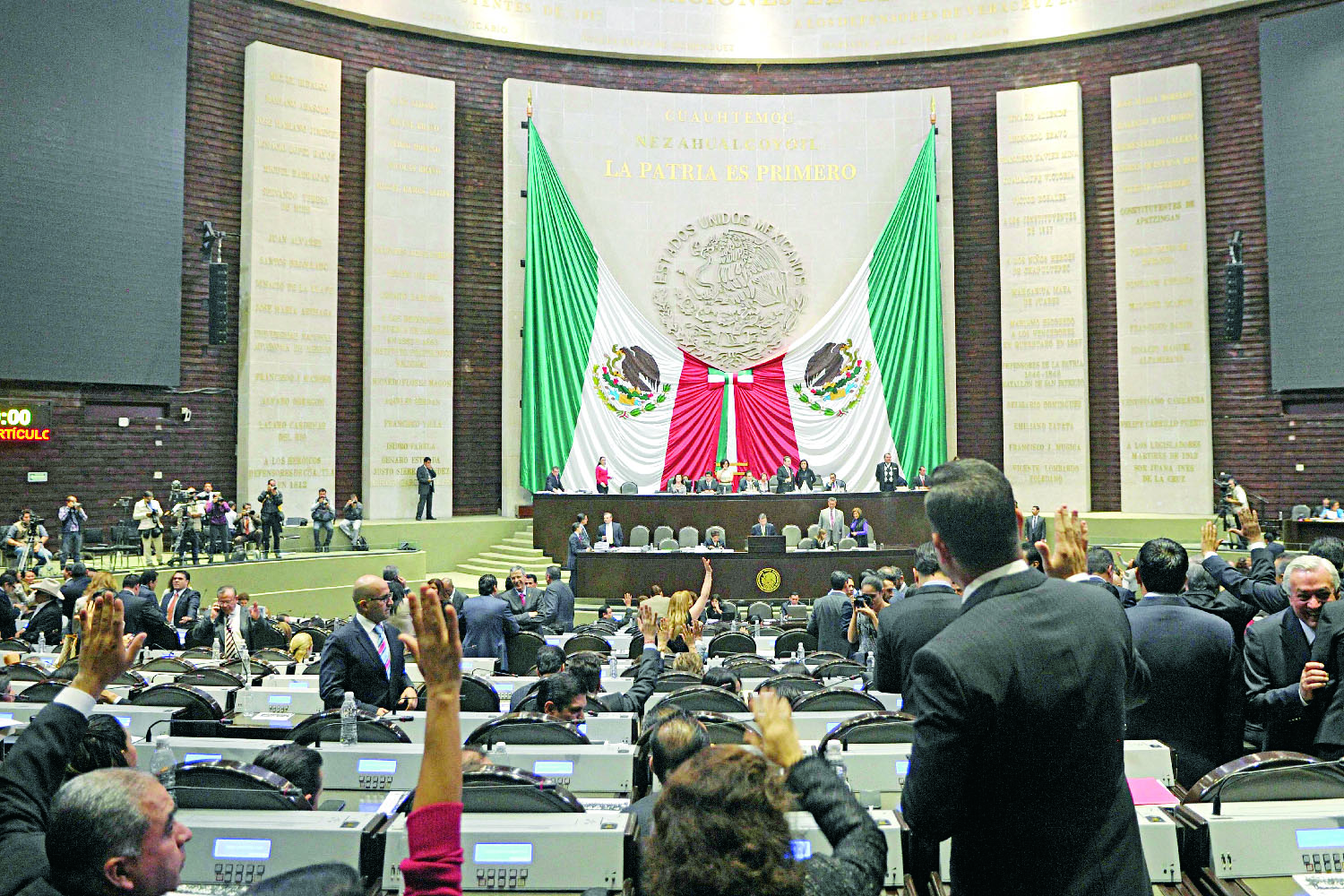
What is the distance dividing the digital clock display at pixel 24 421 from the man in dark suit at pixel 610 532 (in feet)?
26.4

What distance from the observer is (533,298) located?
61.1 ft

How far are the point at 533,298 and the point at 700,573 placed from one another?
23.7 ft

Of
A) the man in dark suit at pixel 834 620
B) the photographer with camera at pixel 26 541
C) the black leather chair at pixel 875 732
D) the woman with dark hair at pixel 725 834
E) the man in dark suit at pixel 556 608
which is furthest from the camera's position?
the photographer with camera at pixel 26 541

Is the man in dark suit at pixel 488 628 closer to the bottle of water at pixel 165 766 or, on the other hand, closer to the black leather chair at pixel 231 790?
the bottle of water at pixel 165 766

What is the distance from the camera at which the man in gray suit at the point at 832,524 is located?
49.3 ft

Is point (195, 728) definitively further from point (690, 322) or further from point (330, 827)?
point (690, 322)

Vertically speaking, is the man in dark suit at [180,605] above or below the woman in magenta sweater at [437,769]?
below

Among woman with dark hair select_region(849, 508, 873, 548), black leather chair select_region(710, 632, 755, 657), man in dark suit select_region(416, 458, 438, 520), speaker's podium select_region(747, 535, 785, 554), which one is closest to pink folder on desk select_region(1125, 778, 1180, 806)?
black leather chair select_region(710, 632, 755, 657)

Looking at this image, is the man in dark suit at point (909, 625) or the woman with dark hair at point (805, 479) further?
the woman with dark hair at point (805, 479)

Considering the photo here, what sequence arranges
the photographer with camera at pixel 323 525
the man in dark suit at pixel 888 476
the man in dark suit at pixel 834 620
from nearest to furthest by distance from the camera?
the man in dark suit at pixel 834 620 < the photographer with camera at pixel 323 525 < the man in dark suit at pixel 888 476

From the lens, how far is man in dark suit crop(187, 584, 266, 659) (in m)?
7.99

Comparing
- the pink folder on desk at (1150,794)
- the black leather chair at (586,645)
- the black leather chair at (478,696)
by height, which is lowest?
the black leather chair at (586,645)

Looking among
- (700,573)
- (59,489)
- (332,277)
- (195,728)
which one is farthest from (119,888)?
(332,277)

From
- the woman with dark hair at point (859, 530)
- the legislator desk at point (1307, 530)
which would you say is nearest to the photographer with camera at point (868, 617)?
the woman with dark hair at point (859, 530)
